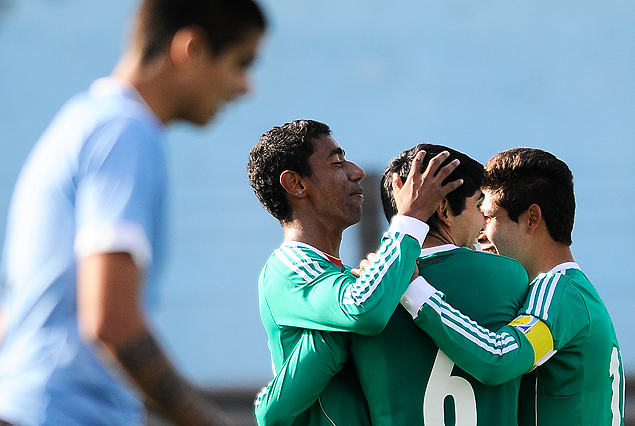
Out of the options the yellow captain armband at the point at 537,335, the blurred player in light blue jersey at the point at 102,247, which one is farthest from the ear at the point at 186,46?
the yellow captain armband at the point at 537,335

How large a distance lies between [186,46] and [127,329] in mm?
510

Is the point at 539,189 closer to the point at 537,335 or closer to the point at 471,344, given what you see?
the point at 537,335

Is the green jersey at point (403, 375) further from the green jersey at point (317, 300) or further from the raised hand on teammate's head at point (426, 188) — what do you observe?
the raised hand on teammate's head at point (426, 188)

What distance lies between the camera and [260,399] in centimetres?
191

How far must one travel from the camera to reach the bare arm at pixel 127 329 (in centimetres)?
115

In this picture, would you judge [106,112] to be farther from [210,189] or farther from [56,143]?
[210,189]

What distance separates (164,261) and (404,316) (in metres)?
0.74

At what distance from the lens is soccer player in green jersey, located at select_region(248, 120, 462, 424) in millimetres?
1741

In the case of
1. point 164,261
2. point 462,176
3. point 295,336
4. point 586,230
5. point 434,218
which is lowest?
point 295,336

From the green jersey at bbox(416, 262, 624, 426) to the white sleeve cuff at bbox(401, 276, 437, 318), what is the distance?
0.04 feet

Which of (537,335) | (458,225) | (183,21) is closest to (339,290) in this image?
(458,225)

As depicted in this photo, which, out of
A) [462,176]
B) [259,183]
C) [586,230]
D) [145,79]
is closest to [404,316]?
[462,176]

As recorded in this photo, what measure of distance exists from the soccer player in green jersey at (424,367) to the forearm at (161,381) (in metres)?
0.62

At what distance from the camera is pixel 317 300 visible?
5.97 ft
